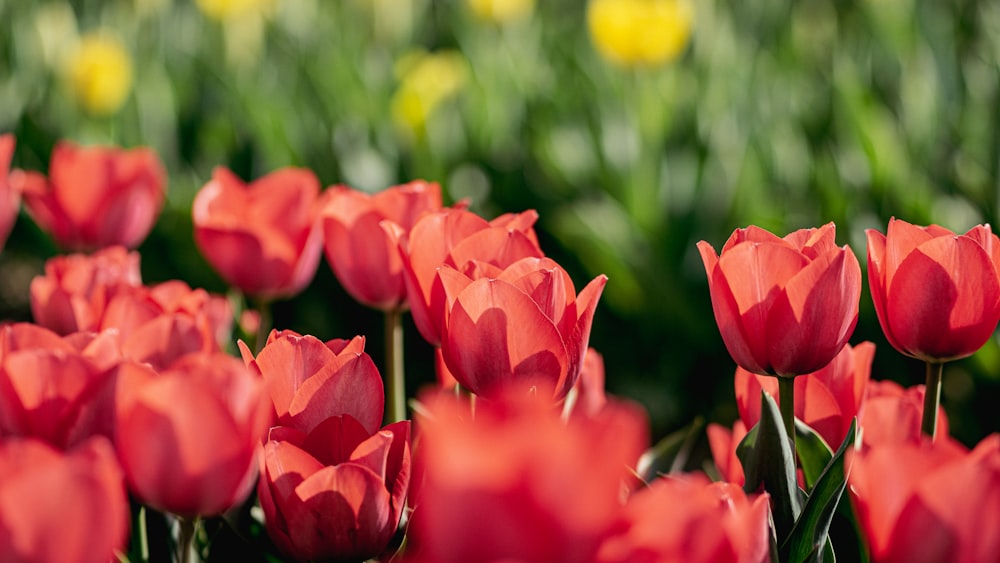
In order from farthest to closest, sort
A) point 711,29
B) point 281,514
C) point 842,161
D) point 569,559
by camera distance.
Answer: point 711,29
point 842,161
point 281,514
point 569,559

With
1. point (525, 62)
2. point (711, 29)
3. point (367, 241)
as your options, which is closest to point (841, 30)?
point (711, 29)

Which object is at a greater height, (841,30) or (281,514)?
(281,514)

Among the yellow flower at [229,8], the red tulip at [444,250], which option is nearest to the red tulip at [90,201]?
the red tulip at [444,250]

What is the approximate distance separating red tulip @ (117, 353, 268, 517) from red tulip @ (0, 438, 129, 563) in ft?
0.22

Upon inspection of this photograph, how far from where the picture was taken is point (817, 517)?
60cm

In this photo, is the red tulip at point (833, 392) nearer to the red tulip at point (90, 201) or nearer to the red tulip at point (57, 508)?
the red tulip at point (57, 508)

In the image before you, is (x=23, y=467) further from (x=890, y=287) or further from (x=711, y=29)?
(x=711, y=29)

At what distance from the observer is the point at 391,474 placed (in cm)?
60

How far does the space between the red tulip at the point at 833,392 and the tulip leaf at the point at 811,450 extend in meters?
0.02

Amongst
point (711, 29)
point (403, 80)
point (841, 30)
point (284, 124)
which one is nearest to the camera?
point (284, 124)

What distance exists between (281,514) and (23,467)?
18 cm

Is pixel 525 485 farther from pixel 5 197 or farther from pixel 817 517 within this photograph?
pixel 5 197

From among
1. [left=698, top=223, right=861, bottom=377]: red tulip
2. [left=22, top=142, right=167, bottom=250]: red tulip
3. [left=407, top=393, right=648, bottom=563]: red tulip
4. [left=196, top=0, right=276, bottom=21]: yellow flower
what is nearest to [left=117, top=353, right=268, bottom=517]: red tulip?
[left=407, top=393, right=648, bottom=563]: red tulip

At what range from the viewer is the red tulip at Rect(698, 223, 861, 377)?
2.05 ft
